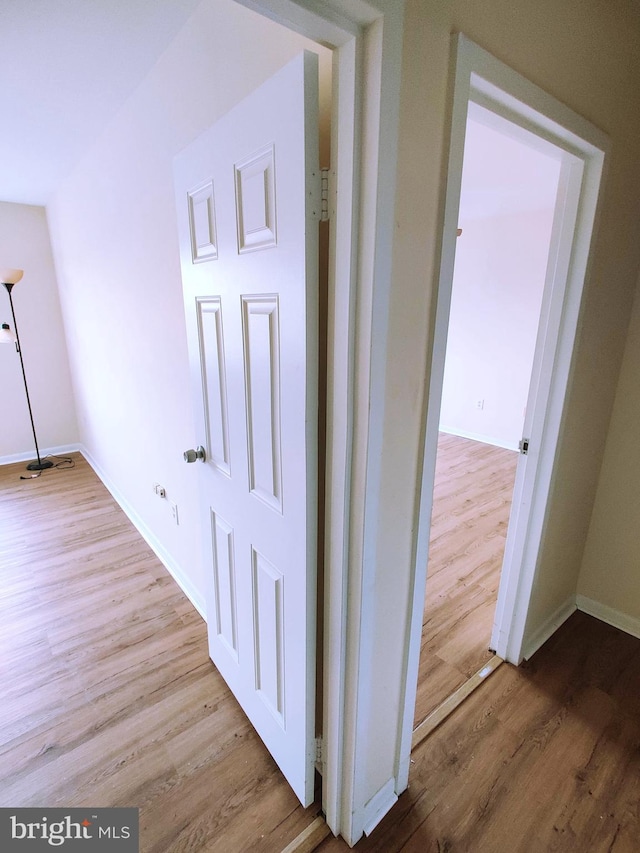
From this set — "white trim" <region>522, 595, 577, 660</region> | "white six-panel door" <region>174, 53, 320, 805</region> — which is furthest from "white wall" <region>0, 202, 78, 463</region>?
"white trim" <region>522, 595, 577, 660</region>

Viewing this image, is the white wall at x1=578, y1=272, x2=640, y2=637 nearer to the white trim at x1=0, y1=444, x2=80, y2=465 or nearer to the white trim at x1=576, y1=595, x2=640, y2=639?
the white trim at x1=576, y1=595, x2=640, y2=639

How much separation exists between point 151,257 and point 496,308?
3737 mm

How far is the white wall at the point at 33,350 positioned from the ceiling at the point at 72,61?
1550 mm

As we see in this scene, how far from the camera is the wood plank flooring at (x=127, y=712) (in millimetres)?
1244

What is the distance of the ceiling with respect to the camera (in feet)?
4.20

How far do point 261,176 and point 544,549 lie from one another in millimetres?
1680

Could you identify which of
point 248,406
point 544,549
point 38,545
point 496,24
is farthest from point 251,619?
point 38,545

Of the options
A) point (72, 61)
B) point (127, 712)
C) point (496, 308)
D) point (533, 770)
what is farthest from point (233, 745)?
point (496, 308)

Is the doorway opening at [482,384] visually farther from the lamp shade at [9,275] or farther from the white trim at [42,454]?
the white trim at [42,454]

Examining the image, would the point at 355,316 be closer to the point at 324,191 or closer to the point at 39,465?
the point at 324,191

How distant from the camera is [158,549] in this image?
8.23ft

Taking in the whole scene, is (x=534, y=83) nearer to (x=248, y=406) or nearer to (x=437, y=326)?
(x=437, y=326)

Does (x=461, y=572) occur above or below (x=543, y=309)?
below

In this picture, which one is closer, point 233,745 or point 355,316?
point 355,316
